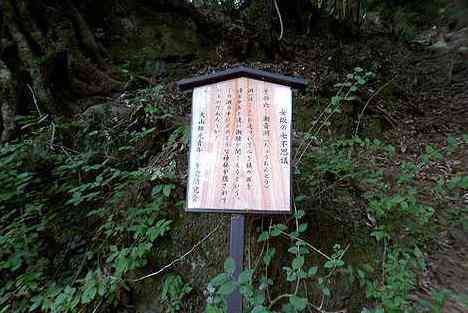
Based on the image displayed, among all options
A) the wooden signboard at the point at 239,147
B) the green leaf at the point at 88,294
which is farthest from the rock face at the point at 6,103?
the wooden signboard at the point at 239,147

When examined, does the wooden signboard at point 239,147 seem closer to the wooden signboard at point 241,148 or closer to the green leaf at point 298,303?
the wooden signboard at point 241,148

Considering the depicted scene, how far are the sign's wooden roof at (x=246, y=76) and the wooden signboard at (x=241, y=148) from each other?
0.03 meters

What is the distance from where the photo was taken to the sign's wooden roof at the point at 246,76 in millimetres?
2135

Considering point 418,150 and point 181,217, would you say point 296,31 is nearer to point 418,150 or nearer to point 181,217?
point 418,150

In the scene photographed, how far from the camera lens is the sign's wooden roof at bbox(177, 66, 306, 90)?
7.00ft

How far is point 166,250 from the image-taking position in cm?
260

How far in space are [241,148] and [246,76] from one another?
0.47 m

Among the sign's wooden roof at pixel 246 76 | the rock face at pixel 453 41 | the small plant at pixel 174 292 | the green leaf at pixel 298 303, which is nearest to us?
the green leaf at pixel 298 303

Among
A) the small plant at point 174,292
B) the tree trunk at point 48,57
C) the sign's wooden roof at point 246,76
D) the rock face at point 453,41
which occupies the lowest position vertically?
the small plant at point 174,292

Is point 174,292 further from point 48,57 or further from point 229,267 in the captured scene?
point 48,57

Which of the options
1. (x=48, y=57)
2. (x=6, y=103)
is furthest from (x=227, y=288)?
(x=48, y=57)

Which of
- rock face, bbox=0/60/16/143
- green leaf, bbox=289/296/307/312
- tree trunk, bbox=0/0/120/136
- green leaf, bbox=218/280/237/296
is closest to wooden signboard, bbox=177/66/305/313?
green leaf, bbox=218/280/237/296

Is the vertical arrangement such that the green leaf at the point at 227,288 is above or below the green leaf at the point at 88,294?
above

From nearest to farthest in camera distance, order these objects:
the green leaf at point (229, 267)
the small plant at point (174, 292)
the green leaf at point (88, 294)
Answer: the green leaf at point (229, 267)
the green leaf at point (88, 294)
the small plant at point (174, 292)
